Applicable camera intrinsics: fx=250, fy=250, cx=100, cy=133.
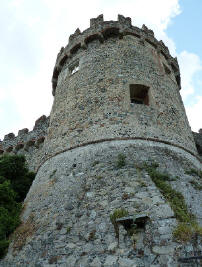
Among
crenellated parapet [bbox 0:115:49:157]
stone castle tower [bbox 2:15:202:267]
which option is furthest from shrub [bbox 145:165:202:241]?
crenellated parapet [bbox 0:115:49:157]

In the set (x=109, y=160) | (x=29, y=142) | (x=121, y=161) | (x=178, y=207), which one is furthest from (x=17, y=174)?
(x=178, y=207)

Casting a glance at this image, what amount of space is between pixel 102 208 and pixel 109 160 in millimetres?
1419

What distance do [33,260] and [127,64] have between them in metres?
6.49

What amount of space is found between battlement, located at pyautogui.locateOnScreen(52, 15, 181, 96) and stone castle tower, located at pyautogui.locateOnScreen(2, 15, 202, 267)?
44mm

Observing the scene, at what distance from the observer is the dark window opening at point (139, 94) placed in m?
8.05

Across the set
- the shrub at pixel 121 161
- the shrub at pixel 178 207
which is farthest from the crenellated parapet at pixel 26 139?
the shrub at pixel 178 207

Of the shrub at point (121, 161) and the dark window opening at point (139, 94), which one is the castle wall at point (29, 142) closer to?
the dark window opening at point (139, 94)

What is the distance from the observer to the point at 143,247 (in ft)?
13.5

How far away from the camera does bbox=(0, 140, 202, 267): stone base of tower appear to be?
415cm

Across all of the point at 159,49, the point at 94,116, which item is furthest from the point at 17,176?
the point at 159,49

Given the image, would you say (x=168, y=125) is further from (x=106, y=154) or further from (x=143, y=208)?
(x=143, y=208)

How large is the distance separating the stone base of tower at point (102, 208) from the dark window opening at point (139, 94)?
2105 mm

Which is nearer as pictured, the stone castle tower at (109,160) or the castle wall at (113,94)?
the stone castle tower at (109,160)

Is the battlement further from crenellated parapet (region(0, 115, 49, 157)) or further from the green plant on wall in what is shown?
the green plant on wall
